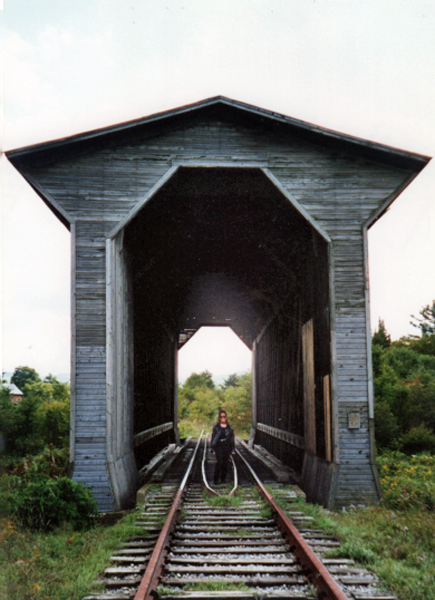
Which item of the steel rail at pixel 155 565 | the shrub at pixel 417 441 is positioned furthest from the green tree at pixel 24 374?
the steel rail at pixel 155 565

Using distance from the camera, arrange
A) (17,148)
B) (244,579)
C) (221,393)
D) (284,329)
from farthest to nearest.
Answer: (221,393) < (284,329) < (17,148) < (244,579)

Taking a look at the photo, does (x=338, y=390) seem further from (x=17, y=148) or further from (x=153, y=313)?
(x=153, y=313)

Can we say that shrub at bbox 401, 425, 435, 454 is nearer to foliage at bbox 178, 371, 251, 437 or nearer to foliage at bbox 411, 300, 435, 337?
foliage at bbox 178, 371, 251, 437

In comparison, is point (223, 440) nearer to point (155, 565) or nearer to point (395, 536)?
point (395, 536)

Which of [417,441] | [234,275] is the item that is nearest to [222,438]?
[234,275]

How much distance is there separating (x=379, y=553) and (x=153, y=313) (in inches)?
437

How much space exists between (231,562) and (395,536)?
7.27 ft

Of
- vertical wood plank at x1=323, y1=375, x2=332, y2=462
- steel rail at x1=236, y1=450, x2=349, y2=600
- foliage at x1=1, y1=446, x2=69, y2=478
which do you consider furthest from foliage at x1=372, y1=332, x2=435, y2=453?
steel rail at x1=236, y1=450, x2=349, y2=600

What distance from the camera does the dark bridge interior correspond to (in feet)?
35.6

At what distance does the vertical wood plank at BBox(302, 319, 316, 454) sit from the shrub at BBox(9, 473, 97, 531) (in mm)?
4625

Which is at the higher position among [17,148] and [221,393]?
[17,148]

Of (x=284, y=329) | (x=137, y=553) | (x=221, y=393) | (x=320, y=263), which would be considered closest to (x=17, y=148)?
(x=320, y=263)

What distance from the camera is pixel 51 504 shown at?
7.48m

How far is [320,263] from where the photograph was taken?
1035 centimetres
